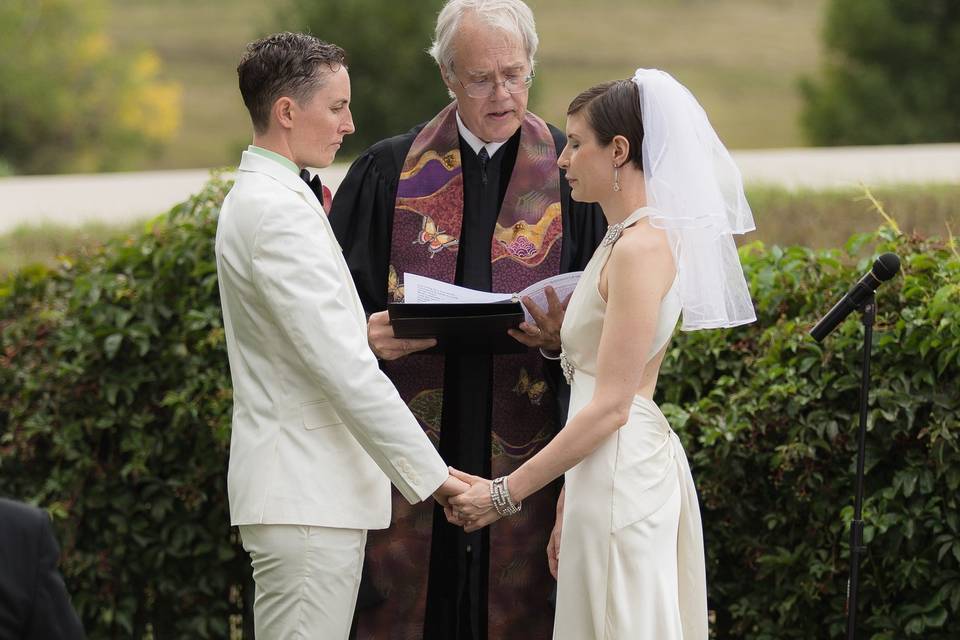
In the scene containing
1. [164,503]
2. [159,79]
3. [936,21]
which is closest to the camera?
[164,503]

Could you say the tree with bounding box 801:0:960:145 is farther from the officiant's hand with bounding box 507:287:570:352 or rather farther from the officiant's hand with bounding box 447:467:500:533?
the officiant's hand with bounding box 447:467:500:533

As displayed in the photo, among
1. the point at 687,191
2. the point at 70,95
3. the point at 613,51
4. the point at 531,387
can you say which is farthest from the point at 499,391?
the point at 613,51

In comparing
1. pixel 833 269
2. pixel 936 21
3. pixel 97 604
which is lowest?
pixel 97 604

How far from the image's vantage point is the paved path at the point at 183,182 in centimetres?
1070

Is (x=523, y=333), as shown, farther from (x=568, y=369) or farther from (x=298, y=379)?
(x=298, y=379)

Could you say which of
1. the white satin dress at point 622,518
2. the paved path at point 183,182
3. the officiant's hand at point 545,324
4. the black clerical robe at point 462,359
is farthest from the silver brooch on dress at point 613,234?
the paved path at point 183,182

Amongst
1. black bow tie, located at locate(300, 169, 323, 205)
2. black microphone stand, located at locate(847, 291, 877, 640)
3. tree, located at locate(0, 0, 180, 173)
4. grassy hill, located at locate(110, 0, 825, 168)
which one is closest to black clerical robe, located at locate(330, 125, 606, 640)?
black bow tie, located at locate(300, 169, 323, 205)

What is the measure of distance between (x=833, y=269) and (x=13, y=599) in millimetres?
3123

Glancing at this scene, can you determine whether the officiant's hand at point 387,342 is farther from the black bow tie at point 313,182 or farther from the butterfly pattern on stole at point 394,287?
the black bow tie at point 313,182

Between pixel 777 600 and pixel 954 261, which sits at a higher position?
pixel 954 261

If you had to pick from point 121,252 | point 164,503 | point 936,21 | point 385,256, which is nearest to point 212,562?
point 164,503

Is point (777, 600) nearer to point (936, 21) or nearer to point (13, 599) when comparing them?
point (13, 599)

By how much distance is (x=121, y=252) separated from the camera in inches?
199

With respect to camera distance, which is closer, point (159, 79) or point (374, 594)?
point (374, 594)
